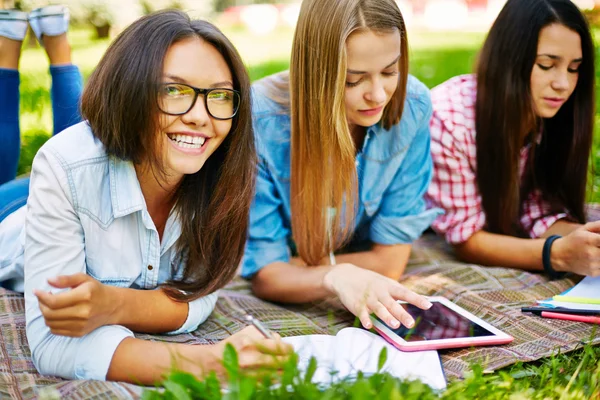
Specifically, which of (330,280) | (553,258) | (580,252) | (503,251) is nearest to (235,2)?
(503,251)

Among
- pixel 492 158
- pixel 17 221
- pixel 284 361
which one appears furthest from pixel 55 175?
pixel 492 158

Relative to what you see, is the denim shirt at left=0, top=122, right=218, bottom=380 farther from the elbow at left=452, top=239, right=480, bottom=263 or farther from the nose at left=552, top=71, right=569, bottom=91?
the nose at left=552, top=71, right=569, bottom=91

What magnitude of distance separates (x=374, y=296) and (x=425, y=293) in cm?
48

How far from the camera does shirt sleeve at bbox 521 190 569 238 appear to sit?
8.66 ft

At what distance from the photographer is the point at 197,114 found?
168 centimetres

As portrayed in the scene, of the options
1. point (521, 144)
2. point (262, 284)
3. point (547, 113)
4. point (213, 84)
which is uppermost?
point (213, 84)

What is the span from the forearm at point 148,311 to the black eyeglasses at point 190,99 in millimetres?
441

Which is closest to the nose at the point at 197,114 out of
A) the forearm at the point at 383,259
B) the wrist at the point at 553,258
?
the forearm at the point at 383,259

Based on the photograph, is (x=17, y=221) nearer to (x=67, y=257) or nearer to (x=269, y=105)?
(x=67, y=257)

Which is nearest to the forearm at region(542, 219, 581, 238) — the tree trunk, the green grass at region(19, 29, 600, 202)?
the green grass at region(19, 29, 600, 202)

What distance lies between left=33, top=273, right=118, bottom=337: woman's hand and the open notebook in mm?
456

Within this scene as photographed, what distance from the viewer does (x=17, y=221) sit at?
2.07 meters

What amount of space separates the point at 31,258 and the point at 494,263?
1578 mm

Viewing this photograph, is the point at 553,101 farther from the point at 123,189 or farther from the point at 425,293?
the point at 123,189
